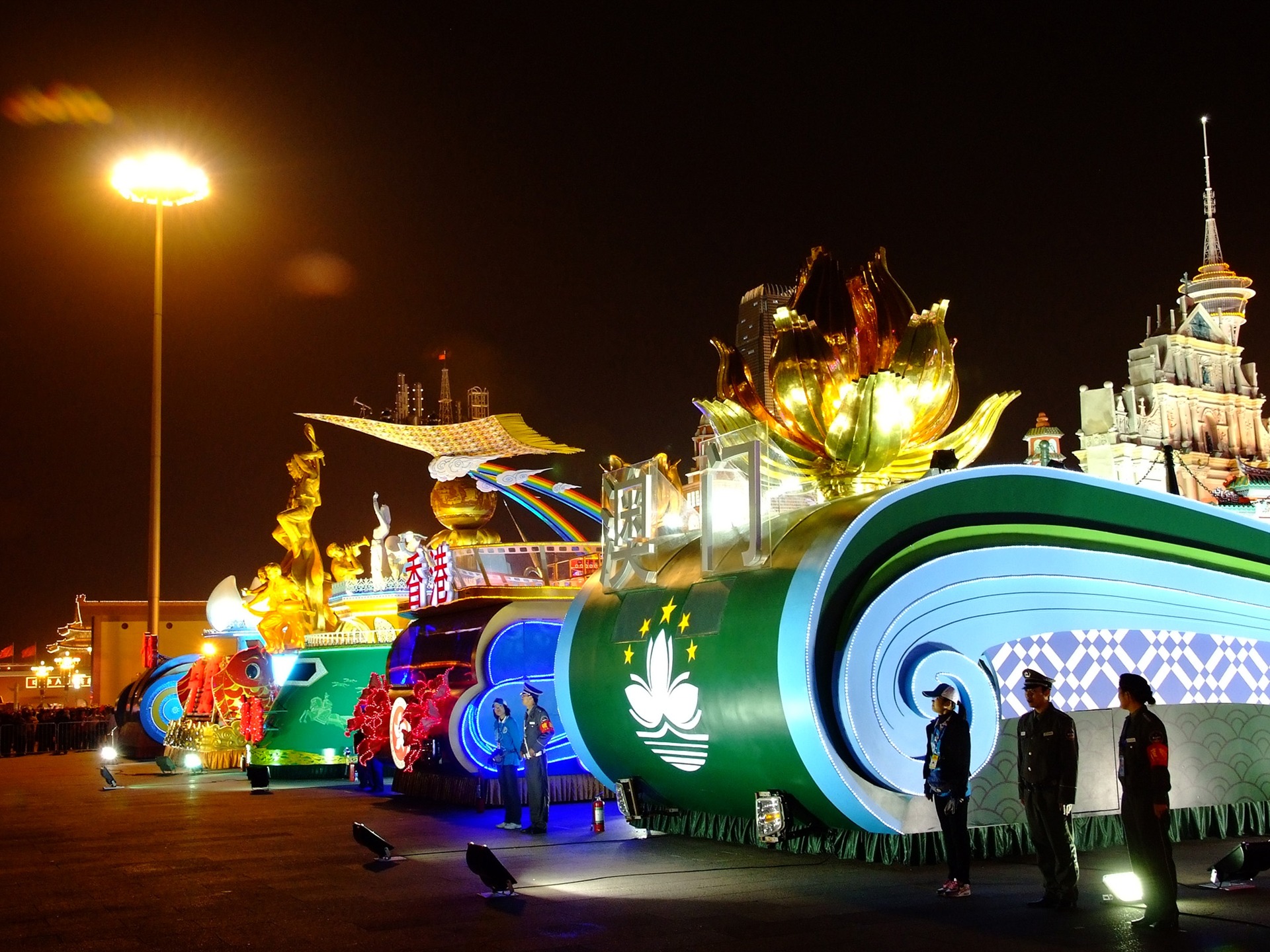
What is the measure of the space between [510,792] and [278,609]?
15.1 m

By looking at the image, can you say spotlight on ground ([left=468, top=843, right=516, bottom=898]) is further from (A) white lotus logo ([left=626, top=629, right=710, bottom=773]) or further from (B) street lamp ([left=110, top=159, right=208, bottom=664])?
(B) street lamp ([left=110, top=159, right=208, bottom=664])

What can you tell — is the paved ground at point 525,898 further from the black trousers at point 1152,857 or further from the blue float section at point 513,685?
the blue float section at point 513,685

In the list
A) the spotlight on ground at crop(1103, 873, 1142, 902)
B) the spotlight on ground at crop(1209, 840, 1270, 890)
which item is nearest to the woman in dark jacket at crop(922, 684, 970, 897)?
the spotlight on ground at crop(1103, 873, 1142, 902)

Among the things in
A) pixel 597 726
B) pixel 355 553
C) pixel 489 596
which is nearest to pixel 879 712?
pixel 597 726

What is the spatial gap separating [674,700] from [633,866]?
2065 millimetres

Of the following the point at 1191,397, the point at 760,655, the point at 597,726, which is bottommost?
the point at 597,726

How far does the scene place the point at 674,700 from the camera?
13.4 meters

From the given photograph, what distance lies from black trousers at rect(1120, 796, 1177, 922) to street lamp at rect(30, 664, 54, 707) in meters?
86.3

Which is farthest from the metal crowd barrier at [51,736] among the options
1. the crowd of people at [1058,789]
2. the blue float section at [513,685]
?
the crowd of people at [1058,789]

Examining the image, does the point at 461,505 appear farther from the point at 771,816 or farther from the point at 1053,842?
the point at 1053,842

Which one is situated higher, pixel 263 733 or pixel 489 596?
pixel 489 596

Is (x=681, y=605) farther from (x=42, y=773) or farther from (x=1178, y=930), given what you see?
(x=42, y=773)

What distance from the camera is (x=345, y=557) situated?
3144cm

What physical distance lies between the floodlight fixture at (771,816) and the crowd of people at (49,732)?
33.9 m
